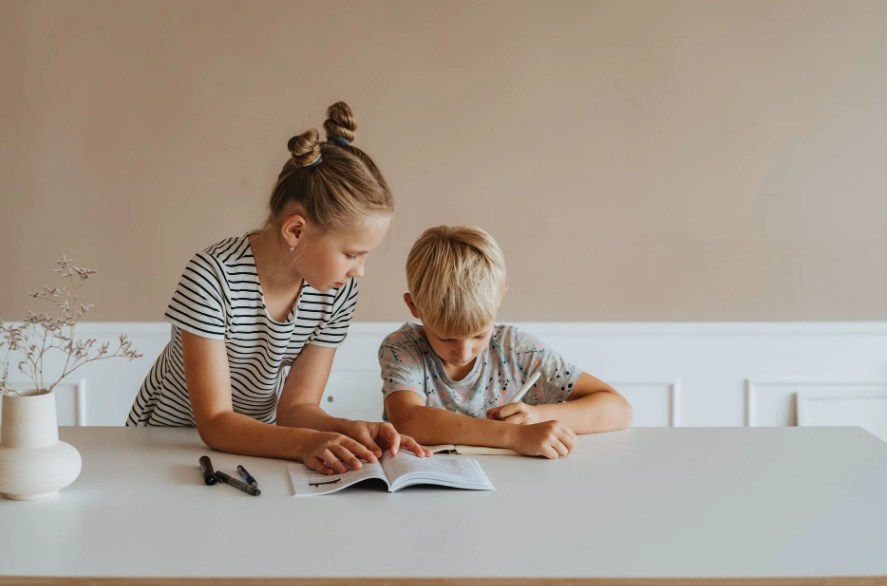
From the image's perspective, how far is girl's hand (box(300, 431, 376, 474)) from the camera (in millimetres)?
1085

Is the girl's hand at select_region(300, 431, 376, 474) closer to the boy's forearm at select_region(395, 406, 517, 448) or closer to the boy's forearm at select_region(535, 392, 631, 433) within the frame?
the boy's forearm at select_region(395, 406, 517, 448)

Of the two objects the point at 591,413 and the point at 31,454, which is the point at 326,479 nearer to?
the point at 31,454

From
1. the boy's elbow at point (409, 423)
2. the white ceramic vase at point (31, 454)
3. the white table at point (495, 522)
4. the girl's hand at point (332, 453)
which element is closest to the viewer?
the white table at point (495, 522)

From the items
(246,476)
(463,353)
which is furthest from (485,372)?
(246,476)

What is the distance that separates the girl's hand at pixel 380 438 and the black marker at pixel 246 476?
0.63 feet

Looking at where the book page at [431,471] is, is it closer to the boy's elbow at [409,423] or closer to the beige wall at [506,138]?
the boy's elbow at [409,423]

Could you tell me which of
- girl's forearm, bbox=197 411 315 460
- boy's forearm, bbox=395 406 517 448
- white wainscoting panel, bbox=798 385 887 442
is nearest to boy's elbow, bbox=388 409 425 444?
boy's forearm, bbox=395 406 517 448

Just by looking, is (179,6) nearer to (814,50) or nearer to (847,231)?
(814,50)

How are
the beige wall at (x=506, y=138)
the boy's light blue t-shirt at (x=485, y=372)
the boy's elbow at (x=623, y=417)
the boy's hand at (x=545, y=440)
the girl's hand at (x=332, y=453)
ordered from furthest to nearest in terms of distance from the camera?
1. the beige wall at (x=506, y=138)
2. the boy's light blue t-shirt at (x=485, y=372)
3. the boy's elbow at (x=623, y=417)
4. the boy's hand at (x=545, y=440)
5. the girl's hand at (x=332, y=453)

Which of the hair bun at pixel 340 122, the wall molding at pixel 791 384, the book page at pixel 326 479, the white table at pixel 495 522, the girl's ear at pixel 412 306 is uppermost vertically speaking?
the hair bun at pixel 340 122

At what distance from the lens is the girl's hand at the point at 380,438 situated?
1160mm

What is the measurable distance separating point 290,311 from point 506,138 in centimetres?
124

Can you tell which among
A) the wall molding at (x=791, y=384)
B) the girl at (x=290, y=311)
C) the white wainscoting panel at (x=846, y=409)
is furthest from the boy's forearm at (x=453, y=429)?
the white wainscoting panel at (x=846, y=409)

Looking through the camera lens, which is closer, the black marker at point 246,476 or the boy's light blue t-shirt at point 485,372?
the black marker at point 246,476
